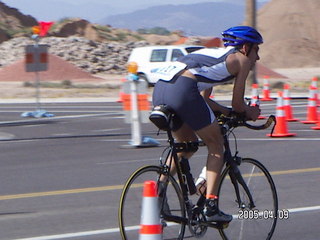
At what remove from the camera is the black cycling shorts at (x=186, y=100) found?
6.50m

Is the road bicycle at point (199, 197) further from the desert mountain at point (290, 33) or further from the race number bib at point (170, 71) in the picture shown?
the desert mountain at point (290, 33)

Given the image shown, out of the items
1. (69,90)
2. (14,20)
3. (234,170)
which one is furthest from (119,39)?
(234,170)

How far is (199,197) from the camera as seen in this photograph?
682 centimetres

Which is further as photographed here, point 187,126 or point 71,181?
point 71,181

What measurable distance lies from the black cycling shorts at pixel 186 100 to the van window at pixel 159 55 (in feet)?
84.7

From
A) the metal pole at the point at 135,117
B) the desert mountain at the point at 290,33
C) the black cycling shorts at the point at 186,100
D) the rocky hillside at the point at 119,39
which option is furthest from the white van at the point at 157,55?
the desert mountain at the point at 290,33

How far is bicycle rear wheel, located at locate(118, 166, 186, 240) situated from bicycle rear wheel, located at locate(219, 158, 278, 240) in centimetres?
47

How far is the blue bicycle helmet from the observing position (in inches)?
264

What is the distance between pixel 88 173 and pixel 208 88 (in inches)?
200

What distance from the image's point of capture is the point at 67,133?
57.4ft

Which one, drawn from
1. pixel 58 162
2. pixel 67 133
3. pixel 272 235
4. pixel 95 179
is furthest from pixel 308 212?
pixel 67 133

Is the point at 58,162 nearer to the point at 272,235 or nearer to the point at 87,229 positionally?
the point at 87,229

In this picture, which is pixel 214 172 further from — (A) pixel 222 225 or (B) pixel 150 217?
(B) pixel 150 217

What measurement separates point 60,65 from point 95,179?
3265 cm
